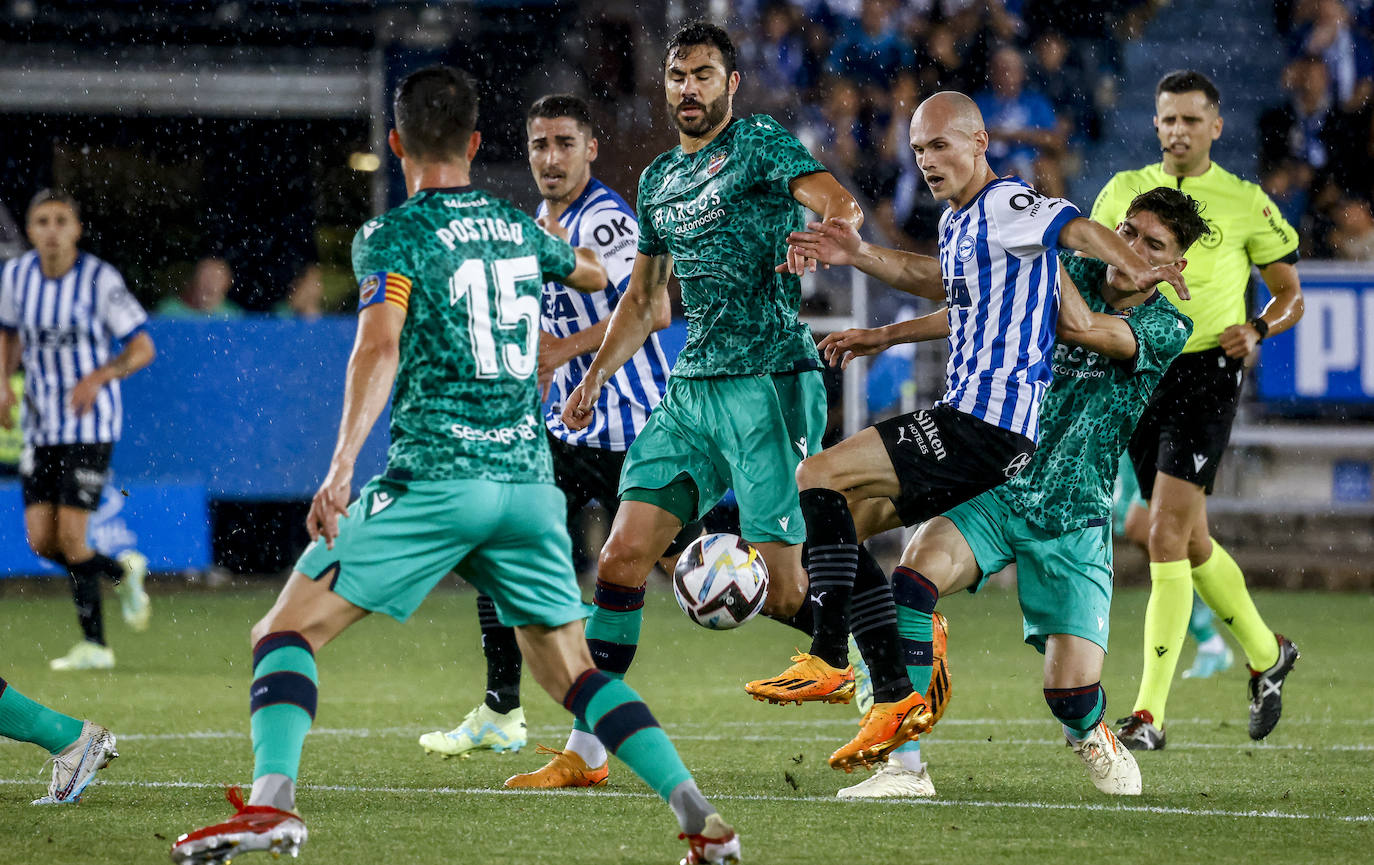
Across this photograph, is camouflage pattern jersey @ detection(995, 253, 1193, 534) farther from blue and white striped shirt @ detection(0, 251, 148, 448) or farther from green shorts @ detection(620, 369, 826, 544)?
blue and white striped shirt @ detection(0, 251, 148, 448)

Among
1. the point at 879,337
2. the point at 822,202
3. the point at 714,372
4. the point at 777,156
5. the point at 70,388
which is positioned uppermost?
the point at 777,156

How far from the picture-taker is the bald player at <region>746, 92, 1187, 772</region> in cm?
528

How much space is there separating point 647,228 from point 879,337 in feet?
2.78

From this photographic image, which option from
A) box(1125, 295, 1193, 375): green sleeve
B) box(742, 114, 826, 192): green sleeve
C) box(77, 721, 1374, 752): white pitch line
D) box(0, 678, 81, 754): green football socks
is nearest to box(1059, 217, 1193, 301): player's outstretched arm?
box(1125, 295, 1193, 375): green sleeve

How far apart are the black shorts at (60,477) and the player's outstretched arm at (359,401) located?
5.75 meters

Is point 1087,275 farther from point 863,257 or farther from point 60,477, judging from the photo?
point 60,477

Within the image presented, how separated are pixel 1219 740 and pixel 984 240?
8.45 ft

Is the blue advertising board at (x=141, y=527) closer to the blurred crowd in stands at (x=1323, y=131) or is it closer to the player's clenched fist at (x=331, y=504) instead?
the player's clenched fist at (x=331, y=504)

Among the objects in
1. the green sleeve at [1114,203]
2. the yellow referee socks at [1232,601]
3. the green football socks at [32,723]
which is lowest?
the yellow referee socks at [1232,601]

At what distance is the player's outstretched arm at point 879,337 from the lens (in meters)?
5.79

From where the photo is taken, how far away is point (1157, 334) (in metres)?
5.82

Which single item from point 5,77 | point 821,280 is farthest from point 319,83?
point 821,280

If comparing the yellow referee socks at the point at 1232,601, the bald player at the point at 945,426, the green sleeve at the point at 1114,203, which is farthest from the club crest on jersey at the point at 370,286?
the yellow referee socks at the point at 1232,601

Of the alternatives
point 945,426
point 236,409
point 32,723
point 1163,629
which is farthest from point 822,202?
point 236,409
